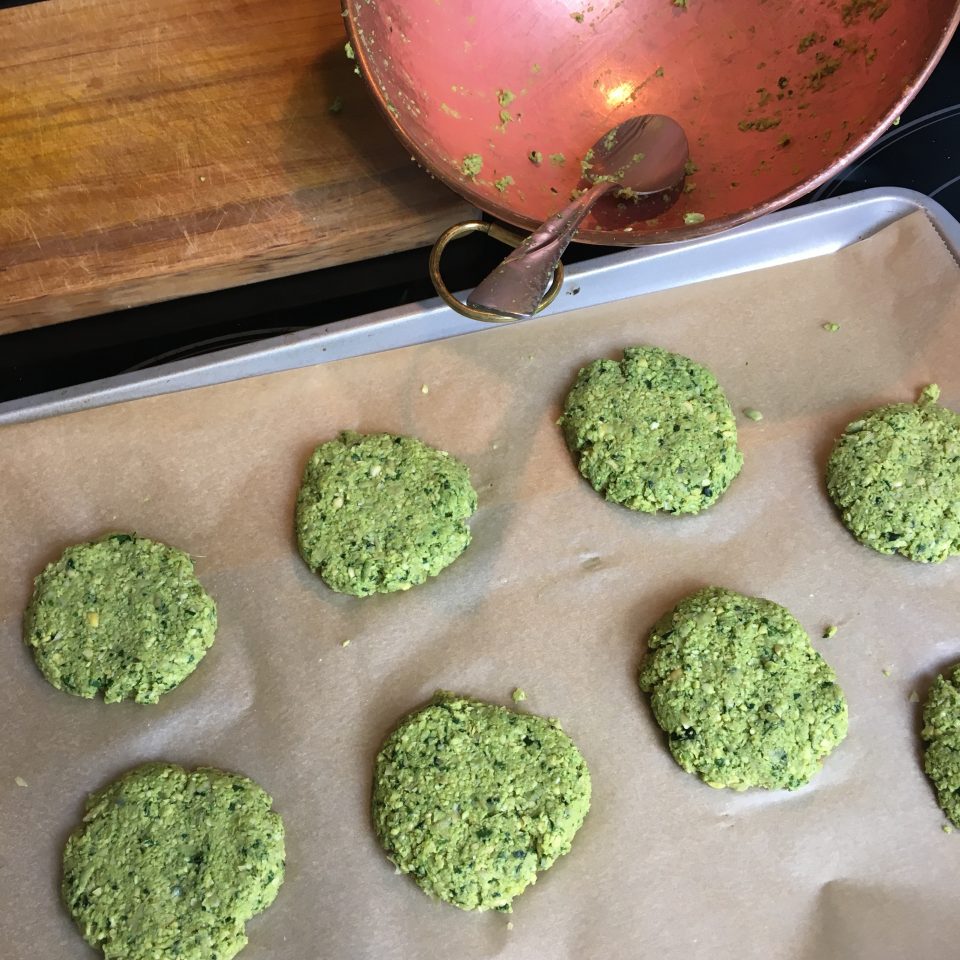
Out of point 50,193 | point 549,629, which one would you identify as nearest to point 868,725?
→ point 549,629

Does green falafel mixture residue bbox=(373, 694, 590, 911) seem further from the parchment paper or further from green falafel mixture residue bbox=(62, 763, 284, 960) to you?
green falafel mixture residue bbox=(62, 763, 284, 960)

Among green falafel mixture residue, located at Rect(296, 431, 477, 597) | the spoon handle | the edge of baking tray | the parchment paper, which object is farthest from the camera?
the edge of baking tray

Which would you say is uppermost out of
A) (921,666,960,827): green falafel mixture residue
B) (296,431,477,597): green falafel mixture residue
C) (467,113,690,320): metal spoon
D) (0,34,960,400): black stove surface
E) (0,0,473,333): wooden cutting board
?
(0,0,473,333): wooden cutting board

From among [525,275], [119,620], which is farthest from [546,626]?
[119,620]

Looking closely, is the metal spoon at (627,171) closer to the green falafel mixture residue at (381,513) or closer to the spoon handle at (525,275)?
the spoon handle at (525,275)

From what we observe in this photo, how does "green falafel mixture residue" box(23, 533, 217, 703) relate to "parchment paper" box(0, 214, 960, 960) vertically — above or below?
above

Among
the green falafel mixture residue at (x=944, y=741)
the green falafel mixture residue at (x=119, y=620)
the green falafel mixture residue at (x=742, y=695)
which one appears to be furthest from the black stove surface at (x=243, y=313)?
the green falafel mixture residue at (x=944, y=741)

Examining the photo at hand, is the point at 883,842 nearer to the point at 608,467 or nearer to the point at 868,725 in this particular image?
the point at 868,725

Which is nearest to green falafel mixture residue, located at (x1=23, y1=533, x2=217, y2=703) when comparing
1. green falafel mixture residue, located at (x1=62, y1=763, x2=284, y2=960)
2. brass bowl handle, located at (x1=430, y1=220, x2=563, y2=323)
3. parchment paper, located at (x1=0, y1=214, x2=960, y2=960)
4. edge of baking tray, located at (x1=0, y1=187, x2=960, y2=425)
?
parchment paper, located at (x1=0, y1=214, x2=960, y2=960)
